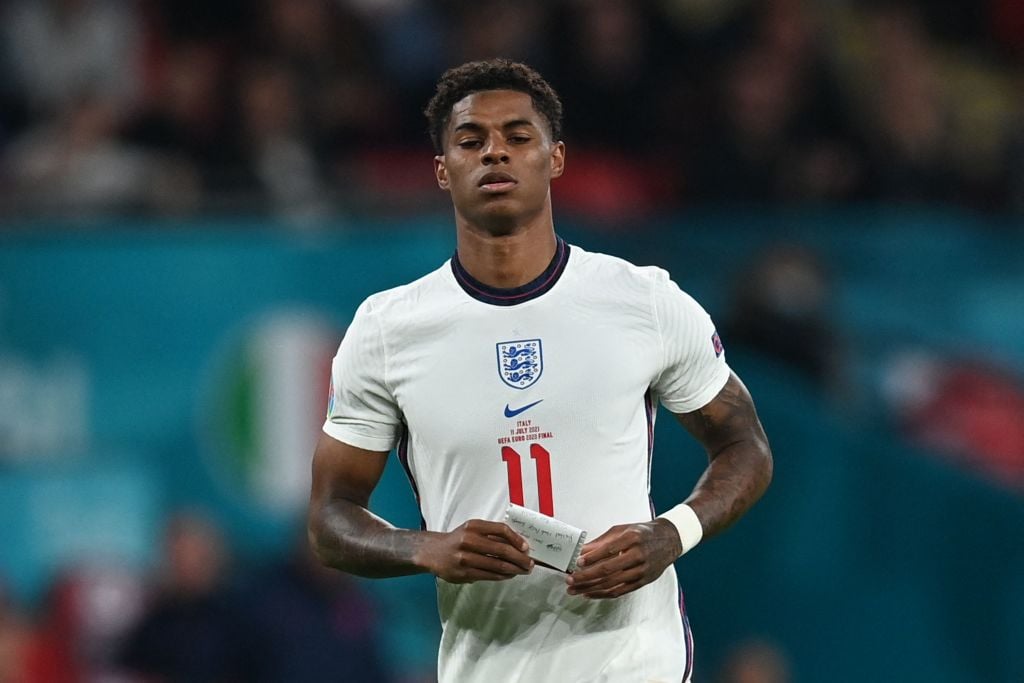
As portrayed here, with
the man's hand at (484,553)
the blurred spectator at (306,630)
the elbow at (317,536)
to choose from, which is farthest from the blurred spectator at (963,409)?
the man's hand at (484,553)

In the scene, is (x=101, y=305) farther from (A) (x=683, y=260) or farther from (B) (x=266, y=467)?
(A) (x=683, y=260)

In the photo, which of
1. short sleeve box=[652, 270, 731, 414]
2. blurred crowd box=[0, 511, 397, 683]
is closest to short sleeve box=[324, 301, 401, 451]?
short sleeve box=[652, 270, 731, 414]

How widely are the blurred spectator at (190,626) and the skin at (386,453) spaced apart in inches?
157

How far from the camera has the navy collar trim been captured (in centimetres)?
410

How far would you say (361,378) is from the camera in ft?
Result: 13.5

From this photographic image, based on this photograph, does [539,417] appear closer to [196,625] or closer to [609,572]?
[609,572]

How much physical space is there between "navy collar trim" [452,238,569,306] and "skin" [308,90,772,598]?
0.01 m

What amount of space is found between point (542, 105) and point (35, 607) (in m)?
4.82

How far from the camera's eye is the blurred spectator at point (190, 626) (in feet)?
26.3

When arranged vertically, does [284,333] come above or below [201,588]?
above

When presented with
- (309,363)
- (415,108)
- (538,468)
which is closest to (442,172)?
(538,468)

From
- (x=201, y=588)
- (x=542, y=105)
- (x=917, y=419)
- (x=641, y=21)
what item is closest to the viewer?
(x=542, y=105)

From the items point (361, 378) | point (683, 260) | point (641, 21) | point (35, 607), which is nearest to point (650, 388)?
point (361, 378)

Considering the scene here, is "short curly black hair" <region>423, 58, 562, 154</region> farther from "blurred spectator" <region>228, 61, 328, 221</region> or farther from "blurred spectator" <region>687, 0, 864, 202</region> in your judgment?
"blurred spectator" <region>687, 0, 864, 202</region>
